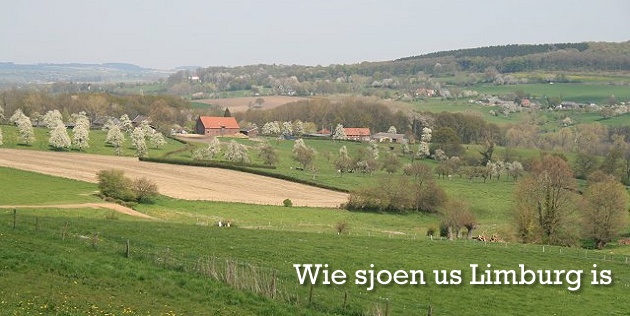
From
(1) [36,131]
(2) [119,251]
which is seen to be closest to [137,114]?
(1) [36,131]

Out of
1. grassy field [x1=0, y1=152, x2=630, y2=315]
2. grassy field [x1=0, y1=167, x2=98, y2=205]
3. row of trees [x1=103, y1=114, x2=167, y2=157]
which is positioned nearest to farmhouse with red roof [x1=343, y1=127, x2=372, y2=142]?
row of trees [x1=103, y1=114, x2=167, y2=157]

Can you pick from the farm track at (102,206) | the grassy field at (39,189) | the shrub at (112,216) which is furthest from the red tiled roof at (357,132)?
the shrub at (112,216)

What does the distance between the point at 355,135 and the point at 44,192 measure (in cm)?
11162

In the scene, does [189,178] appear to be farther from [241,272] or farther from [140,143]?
[241,272]

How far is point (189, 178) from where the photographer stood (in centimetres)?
8419

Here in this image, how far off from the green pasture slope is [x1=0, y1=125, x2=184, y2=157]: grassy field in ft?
202

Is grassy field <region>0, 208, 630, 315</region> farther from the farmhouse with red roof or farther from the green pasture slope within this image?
the farmhouse with red roof

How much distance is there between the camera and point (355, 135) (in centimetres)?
16750

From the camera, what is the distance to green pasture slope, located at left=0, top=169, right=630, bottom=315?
72.1ft

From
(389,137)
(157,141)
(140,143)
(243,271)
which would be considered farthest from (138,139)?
(243,271)

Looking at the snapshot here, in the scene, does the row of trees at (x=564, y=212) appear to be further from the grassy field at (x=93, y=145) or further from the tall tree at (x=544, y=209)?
the grassy field at (x=93, y=145)

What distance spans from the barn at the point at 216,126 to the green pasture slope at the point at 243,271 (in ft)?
351

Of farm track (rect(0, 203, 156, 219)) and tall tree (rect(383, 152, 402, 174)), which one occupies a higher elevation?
farm track (rect(0, 203, 156, 219))

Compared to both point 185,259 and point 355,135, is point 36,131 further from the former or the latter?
point 185,259
